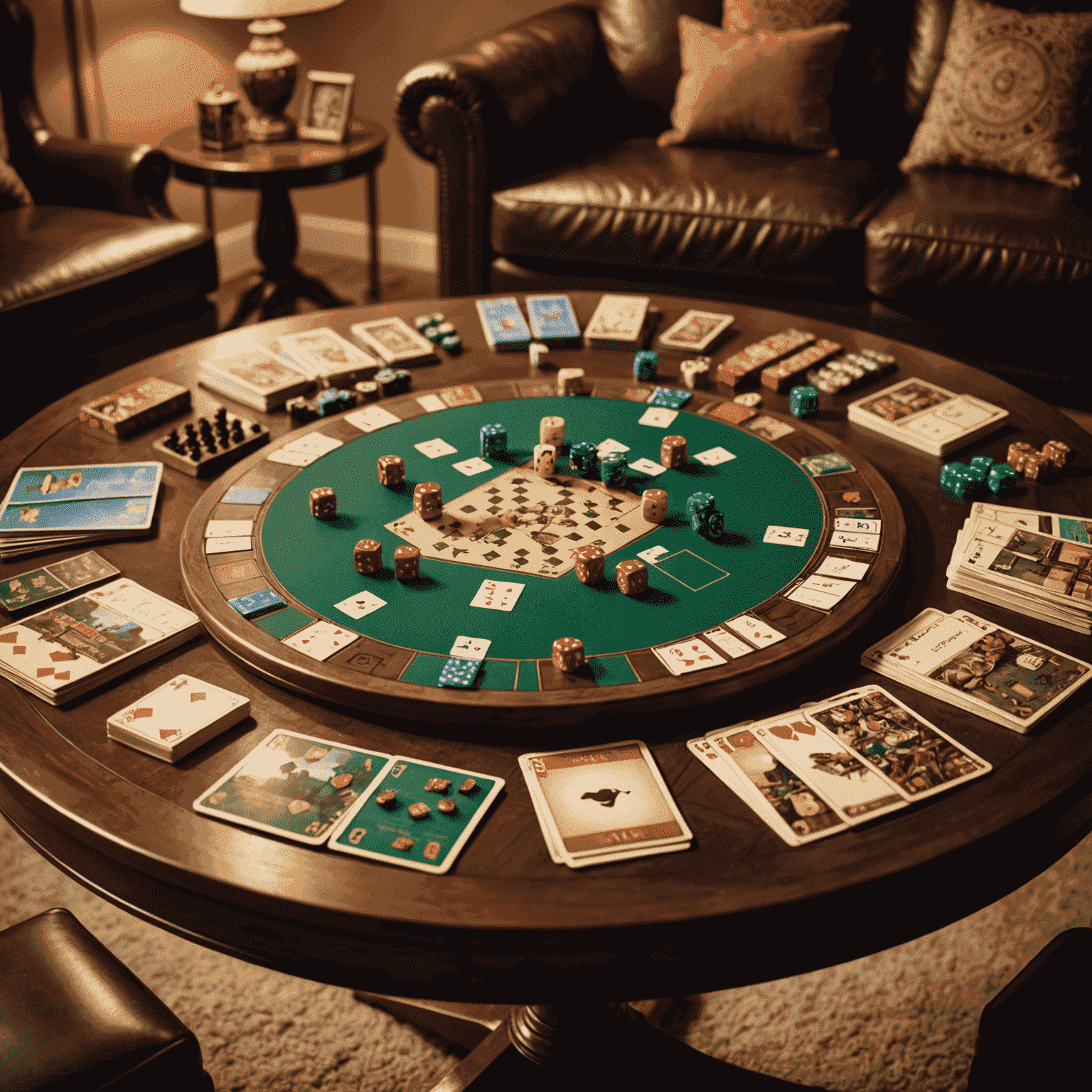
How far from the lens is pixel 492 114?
12.0 ft

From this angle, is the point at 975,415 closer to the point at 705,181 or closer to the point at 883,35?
the point at 705,181

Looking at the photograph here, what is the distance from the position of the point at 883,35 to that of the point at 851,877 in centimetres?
369

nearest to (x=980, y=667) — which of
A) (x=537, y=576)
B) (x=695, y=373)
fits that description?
(x=537, y=576)

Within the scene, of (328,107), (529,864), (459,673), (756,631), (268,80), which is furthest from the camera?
(328,107)

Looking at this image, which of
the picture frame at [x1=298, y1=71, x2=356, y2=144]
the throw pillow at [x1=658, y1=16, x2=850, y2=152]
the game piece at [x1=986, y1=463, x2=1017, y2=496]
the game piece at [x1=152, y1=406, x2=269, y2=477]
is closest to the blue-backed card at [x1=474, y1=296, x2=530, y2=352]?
the game piece at [x1=152, y1=406, x2=269, y2=477]

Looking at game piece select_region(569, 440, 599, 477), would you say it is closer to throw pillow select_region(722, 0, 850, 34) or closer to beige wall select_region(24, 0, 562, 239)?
throw pillow select_region(722, 0, 850, 34)

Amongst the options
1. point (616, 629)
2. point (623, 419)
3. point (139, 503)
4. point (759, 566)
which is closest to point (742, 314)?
point (623, 419)

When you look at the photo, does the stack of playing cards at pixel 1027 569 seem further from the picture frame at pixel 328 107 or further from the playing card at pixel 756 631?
the picture frame at pixel 328 107

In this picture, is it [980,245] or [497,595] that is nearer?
[497,595]

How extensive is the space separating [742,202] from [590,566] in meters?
2.30

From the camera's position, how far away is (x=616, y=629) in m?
1.54

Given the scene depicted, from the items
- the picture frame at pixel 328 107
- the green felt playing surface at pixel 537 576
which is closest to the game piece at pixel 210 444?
the green felt playing surface at pixel 537 576

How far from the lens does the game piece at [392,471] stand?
190 centimetres

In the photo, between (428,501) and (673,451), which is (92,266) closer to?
(428,501)
